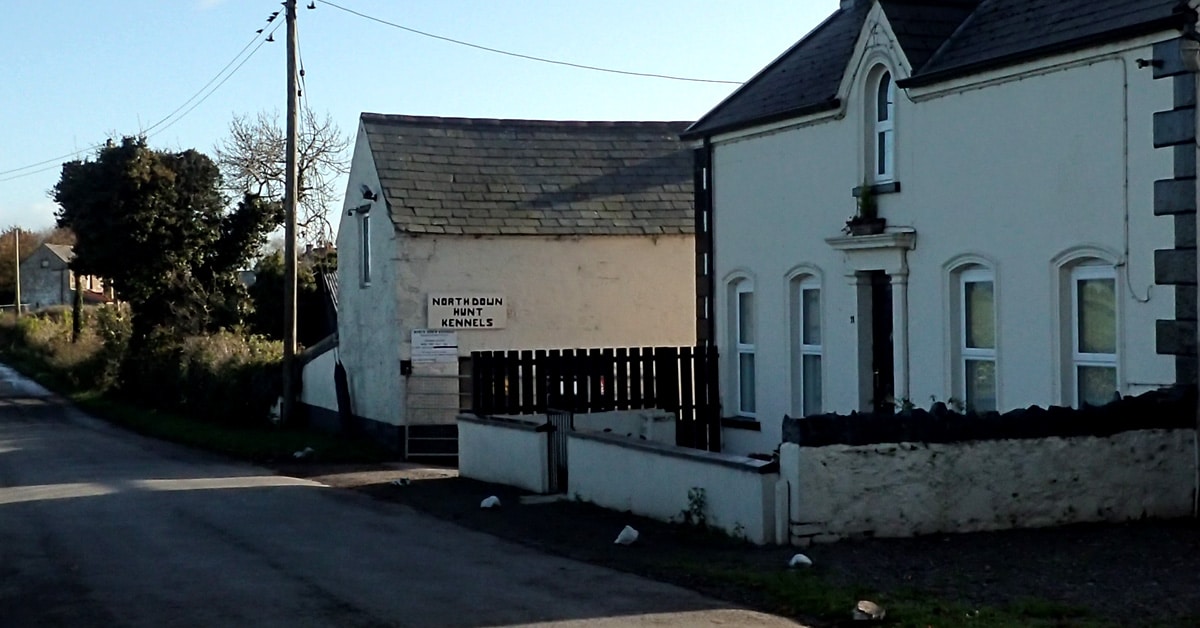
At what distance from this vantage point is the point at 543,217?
80.3 ft

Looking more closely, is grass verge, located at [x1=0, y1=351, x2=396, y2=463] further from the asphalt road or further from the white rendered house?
the white rendered house

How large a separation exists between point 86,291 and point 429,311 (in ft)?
282

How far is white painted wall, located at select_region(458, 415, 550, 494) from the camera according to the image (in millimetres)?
17250

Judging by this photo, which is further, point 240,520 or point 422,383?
point 422,383

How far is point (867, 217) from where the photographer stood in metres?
16.6

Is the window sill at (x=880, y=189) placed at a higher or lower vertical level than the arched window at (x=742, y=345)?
higher

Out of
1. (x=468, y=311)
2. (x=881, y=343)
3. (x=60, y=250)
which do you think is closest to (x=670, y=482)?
(x=881, y=343)

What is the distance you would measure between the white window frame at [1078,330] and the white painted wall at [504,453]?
6.40 m

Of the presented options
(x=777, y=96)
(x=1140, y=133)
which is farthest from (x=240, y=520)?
(x=1140, y=133)

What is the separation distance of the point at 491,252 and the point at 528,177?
6.59 ft

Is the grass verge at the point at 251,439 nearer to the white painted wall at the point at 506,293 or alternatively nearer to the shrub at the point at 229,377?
the shrub at the point at 229,377

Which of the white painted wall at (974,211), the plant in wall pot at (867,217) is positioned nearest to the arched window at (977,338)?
the white painted wall at (974,211)

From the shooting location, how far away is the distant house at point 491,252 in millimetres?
23328

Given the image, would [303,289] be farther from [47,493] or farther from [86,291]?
[86,291]
